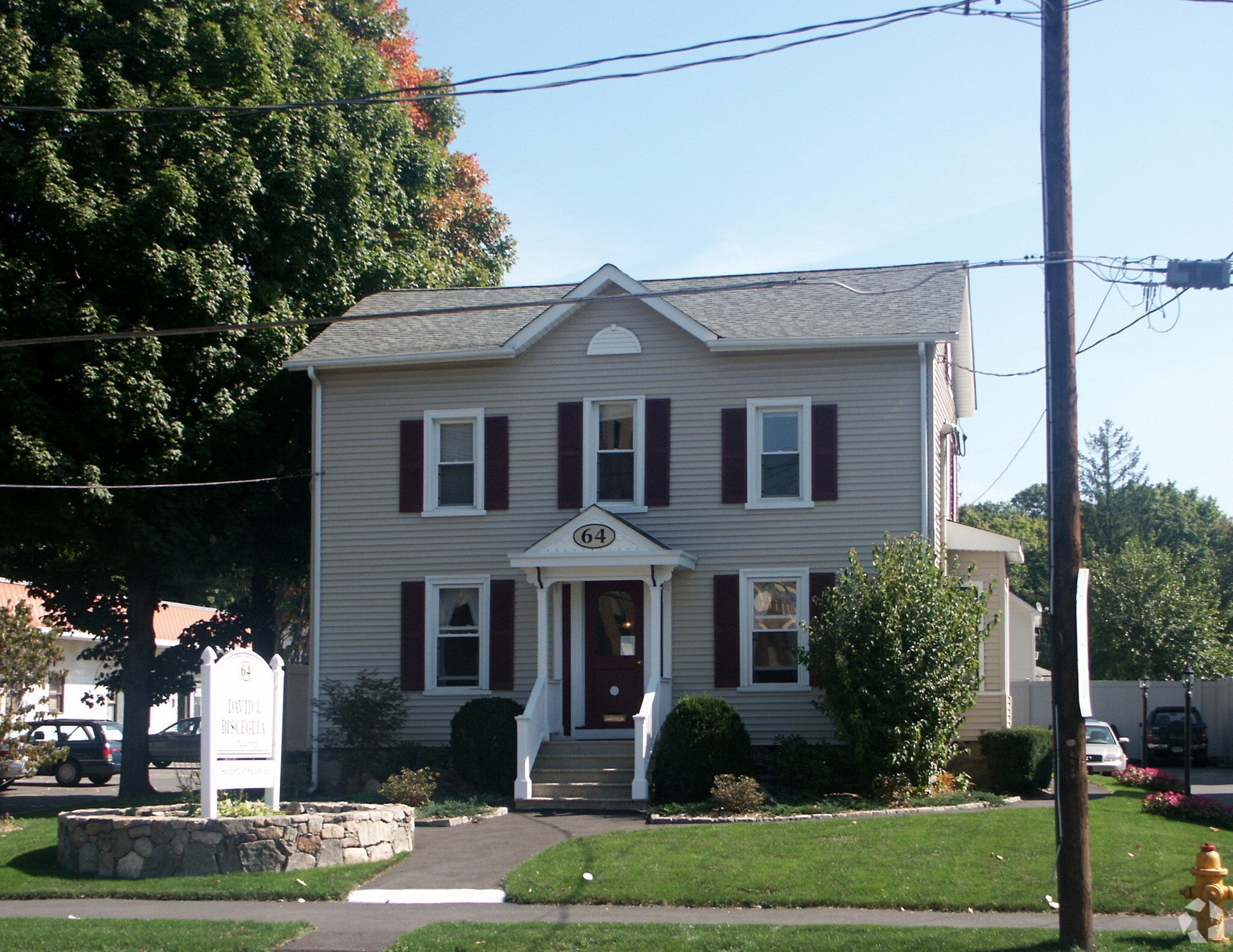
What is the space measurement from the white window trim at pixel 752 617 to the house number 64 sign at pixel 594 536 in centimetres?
217

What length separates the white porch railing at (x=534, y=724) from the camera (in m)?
17.7

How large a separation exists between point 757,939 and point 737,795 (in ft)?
19.9

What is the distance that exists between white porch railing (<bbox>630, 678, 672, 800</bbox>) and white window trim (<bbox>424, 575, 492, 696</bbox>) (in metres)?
2.85

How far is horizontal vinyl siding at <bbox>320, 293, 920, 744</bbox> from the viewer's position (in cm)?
1916

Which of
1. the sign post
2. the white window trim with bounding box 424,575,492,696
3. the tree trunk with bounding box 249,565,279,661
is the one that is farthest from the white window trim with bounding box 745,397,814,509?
the tree trunk with bounding box 249,565,279,661

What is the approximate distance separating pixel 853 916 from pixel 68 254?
16.0 metres

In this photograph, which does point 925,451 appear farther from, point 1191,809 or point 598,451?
point 1191,809

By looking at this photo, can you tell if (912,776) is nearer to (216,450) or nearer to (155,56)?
(216,450)

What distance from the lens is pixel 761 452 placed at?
1975 cm

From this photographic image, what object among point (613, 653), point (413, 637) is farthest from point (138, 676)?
point (613, 653)

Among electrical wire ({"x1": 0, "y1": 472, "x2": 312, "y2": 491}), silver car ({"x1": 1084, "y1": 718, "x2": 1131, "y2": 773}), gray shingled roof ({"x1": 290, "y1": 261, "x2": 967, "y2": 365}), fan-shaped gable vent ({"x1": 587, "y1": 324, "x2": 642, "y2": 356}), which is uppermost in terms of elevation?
gray shingled roof ({"x1": 290, "y1": 261, "x2": 967, "y2": 365})

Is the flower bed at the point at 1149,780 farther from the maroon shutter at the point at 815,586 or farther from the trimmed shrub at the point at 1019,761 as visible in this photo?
the maroon shutter at the point at 815,586

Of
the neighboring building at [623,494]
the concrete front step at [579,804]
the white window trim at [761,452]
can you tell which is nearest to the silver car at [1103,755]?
the neighboring building at [623,494]

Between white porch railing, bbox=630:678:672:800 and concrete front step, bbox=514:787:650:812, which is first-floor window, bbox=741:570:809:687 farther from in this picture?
concrete front step, bbox=514:787:650:812
